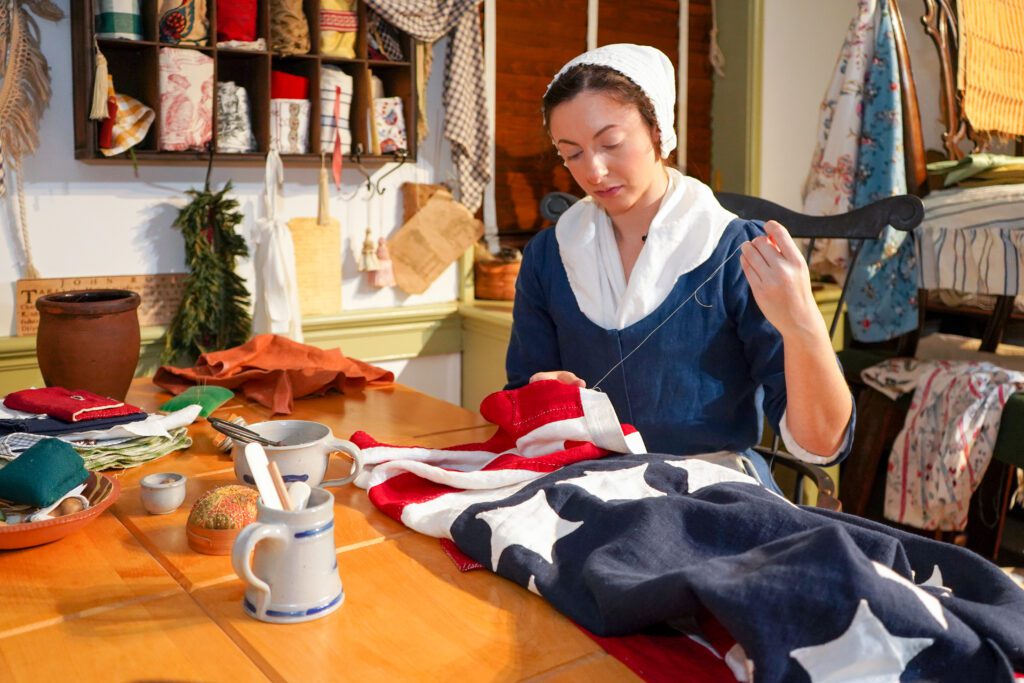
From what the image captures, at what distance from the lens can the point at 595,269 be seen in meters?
1.79

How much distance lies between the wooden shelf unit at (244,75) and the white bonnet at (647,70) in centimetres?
116

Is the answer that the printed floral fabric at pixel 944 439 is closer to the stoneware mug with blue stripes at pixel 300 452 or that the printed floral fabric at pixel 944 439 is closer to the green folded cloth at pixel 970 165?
the green folded cloth at pixel 970 165

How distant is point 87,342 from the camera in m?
1.67

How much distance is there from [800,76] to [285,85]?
208 centimetres

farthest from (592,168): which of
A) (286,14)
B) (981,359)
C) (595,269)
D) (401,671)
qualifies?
(981,359)

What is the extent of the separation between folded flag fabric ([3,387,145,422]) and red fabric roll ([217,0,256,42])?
130cm

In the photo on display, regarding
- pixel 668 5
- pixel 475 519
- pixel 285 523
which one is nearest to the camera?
pixel 285 523

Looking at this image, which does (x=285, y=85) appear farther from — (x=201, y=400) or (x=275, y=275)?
(x=201, y=400)

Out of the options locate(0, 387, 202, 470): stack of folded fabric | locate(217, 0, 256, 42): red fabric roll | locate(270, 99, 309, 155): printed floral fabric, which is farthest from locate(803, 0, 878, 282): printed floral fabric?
locate(0, 387, 202, 470): stack of folded fabric

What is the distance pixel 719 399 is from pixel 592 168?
48 cm

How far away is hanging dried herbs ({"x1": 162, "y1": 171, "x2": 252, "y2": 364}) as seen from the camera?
261 centimetres

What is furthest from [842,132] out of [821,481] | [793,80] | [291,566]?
[291,566]

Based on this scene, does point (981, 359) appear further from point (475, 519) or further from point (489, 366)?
point (475, 519)

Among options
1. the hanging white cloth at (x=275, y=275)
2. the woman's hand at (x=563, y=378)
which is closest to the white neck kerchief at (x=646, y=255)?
the woman's hand at (x=563, y=378)
